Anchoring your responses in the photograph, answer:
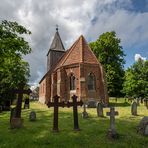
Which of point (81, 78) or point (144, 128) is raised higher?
point (81, 78)

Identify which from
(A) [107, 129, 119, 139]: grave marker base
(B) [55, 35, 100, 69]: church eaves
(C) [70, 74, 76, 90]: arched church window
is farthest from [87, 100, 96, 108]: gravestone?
(A) [107, 129, 119, 139]: grave marker base

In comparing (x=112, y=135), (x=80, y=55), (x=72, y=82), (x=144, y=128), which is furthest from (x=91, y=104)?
(x=112, y=135)

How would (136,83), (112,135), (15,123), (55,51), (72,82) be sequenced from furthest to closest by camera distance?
(55,51), (136,83), (72,82), (15,123), (112,135)

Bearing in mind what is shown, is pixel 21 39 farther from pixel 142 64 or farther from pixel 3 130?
pixel 142 64

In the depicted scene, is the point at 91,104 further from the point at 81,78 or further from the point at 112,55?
the point at 112,55

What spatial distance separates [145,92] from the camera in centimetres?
4116

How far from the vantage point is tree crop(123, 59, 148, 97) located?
41531 mm

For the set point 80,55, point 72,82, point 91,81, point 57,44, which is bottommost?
point 72,82

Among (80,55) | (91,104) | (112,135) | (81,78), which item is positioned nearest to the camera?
(112,135)

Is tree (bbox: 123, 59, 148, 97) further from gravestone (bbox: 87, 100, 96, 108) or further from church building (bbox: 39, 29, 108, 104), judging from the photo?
gravestone (bbox: 87, 100, 96, 108)

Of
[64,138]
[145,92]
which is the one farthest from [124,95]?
[64,138]

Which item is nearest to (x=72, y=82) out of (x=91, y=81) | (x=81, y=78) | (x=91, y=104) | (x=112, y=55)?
(x=81, y=78)

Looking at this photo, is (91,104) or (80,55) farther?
(80,55)

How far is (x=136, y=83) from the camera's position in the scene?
42.1 metres
